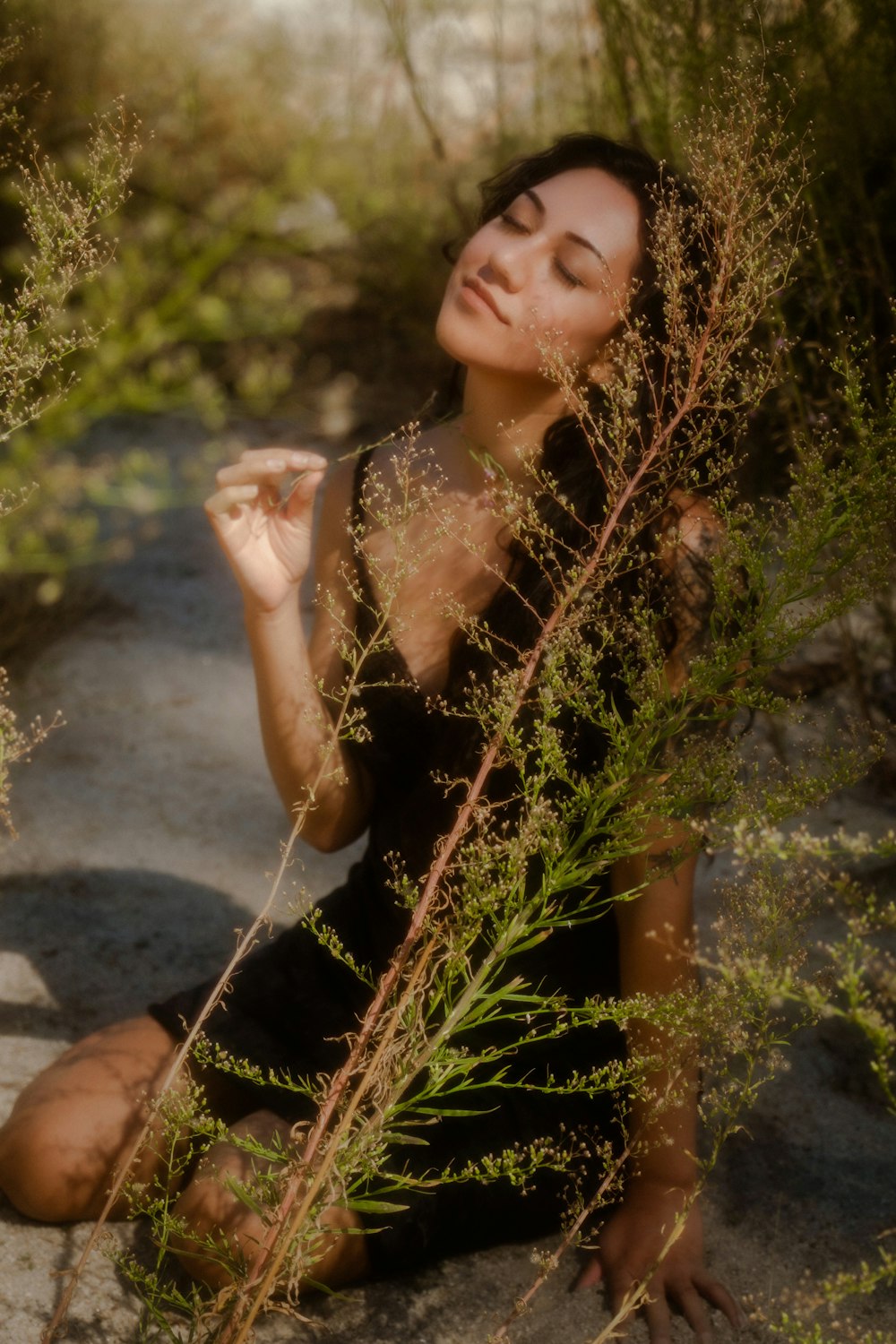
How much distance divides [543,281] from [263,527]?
1.67 ft

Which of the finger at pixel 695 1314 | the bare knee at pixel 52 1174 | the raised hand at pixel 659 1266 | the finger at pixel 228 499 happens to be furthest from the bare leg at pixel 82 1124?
the finger at pixel 228 499

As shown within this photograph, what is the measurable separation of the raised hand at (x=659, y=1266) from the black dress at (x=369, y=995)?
0.37 feet

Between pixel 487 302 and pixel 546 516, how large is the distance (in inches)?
13.3

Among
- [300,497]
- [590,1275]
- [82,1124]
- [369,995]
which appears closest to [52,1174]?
[82,1124]

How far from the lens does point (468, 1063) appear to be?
1182mm

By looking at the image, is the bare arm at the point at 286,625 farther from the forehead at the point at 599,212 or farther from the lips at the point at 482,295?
the forehead at the point at 599,212

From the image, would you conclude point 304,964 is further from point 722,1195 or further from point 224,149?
point 224,149

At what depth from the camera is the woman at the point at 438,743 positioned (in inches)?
64.9

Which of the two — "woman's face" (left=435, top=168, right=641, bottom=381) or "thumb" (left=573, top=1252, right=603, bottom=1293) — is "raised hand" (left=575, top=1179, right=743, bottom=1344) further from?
"woman's face" (left=435, top=168, right=641, bottom=381)

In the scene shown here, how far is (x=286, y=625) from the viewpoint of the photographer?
5.61 ft

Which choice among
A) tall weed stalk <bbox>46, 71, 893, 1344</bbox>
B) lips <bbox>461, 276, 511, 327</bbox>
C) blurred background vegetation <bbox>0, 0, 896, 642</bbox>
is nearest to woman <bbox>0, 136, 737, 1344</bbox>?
lips <bbox>461, 276, 511, 327</bbox>

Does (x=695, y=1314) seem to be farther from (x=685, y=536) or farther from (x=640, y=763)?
(x=685, y=536)

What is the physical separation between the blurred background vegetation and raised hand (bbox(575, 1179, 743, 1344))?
4.26 feet

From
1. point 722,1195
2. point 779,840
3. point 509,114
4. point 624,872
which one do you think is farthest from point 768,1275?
point 509,114
